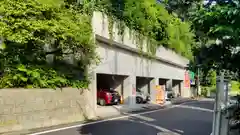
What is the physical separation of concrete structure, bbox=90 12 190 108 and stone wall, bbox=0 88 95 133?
7.50ft

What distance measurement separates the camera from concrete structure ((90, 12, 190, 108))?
19.4 meters

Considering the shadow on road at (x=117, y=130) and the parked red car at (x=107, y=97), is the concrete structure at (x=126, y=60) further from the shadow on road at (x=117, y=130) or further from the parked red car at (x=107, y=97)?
the shadow on road at (x=117, y=130)

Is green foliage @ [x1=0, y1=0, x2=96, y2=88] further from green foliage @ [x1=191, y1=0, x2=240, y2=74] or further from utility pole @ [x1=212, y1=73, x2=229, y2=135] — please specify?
green foliage @ [x1=191, y1=0, x2=240, y2=74]

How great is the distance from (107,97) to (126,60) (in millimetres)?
3584

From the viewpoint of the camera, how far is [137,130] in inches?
449

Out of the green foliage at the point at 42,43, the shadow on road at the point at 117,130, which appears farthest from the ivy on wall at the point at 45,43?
the shadow on road at the point at 117,130

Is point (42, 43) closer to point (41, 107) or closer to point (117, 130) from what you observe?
point (41, 107)

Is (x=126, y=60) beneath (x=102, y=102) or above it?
above

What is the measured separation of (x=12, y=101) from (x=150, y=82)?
2162 cm

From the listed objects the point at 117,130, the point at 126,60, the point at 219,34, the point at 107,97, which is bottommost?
the point at 117,130

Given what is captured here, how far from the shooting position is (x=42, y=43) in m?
12.9

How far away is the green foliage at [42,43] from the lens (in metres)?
11.4

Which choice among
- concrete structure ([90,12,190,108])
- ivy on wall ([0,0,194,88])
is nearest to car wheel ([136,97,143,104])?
concrete structure ([90,12,190,108])

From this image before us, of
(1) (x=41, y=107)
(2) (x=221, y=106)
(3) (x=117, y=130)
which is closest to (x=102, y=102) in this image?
(1) (x=41, y=107)
